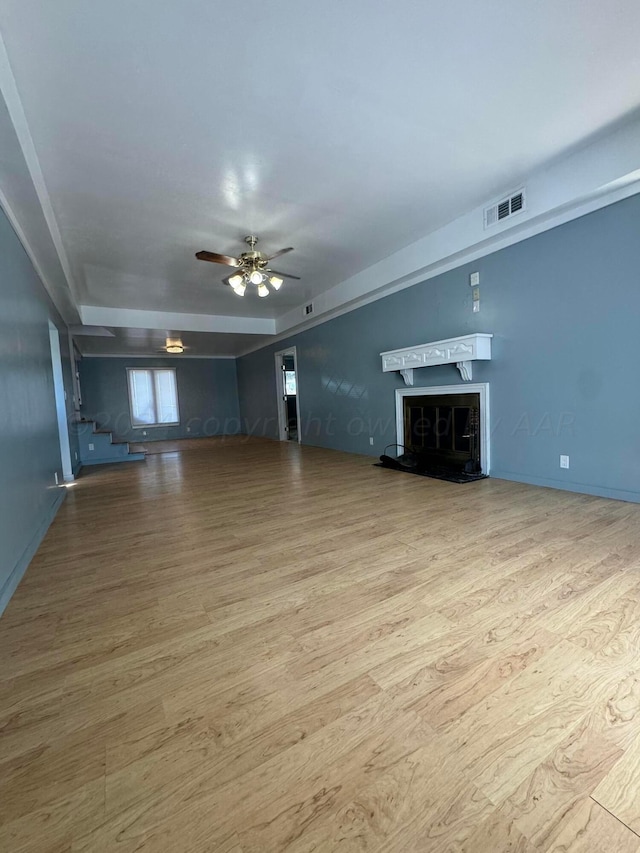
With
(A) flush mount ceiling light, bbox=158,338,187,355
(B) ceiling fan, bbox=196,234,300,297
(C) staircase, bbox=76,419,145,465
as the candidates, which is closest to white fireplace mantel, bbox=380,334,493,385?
(B) ceiling fan, bbox=196,234,300,297

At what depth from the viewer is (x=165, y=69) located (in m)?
2.00

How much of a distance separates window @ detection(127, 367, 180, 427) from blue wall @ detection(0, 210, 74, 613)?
7.04m

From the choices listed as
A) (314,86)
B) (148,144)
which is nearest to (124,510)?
(148,144)

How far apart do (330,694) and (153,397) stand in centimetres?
1088

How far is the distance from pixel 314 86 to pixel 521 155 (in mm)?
1868

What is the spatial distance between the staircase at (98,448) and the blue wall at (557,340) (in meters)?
5.52

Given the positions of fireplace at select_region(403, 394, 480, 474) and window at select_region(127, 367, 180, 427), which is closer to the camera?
fireplace at select_region(403, 394, 480, 474)

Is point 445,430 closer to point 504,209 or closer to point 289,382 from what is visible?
point 504,209

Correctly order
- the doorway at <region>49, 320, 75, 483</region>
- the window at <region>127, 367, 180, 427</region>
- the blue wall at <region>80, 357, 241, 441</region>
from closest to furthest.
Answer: the doorway at <region>49, 320, 75, 483</region>, the blue wall at <region>80, 357, 241, 441</region>, the window at <region>127, 367, 180, 427</region>

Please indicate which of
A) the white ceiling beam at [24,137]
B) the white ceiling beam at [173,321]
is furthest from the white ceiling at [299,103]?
the white ceiling beam at [173,321]

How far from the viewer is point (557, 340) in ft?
11.2

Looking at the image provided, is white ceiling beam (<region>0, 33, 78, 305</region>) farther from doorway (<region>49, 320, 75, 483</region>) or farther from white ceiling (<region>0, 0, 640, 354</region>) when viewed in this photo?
doorway (<region>49, 320, 75, 483</region>)

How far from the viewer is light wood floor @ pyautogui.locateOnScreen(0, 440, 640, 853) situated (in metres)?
0.86

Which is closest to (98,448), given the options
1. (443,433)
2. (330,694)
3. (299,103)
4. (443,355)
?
(443,433)
